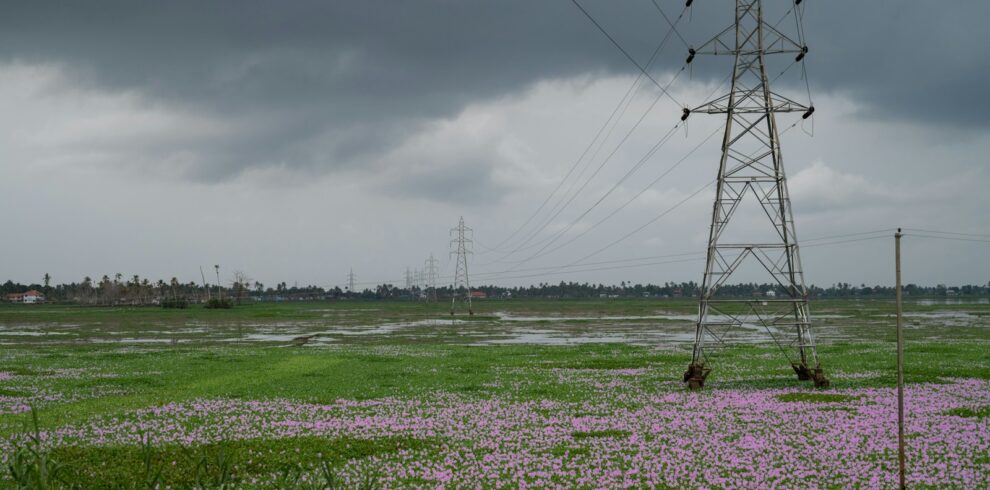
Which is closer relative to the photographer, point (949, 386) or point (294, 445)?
point (294, 445)

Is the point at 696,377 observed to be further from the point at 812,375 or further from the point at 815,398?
the point at 812,375

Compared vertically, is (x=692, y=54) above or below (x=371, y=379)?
above

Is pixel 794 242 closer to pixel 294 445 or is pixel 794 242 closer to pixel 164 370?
pixel 294 445

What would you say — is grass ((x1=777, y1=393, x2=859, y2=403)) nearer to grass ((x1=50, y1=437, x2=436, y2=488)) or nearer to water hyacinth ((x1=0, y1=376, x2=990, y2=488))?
water hyacinth ((x1=0, y1=376, x2=990, y2=488))

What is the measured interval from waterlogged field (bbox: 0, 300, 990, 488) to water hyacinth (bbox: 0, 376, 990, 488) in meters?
0.07

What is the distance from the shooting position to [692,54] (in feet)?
98.0

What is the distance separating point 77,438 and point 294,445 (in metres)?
6.12

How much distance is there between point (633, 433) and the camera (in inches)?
735

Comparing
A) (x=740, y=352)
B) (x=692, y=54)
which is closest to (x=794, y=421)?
(x=692, y=54)

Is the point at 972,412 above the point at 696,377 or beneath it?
beneath

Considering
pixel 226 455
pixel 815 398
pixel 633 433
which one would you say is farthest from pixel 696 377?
pixel 226 455

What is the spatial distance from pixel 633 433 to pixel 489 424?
4.11 meters

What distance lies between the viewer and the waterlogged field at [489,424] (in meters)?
14.3

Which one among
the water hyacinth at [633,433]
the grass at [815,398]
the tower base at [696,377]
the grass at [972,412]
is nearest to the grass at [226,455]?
the water hyacinth at [633,433]
